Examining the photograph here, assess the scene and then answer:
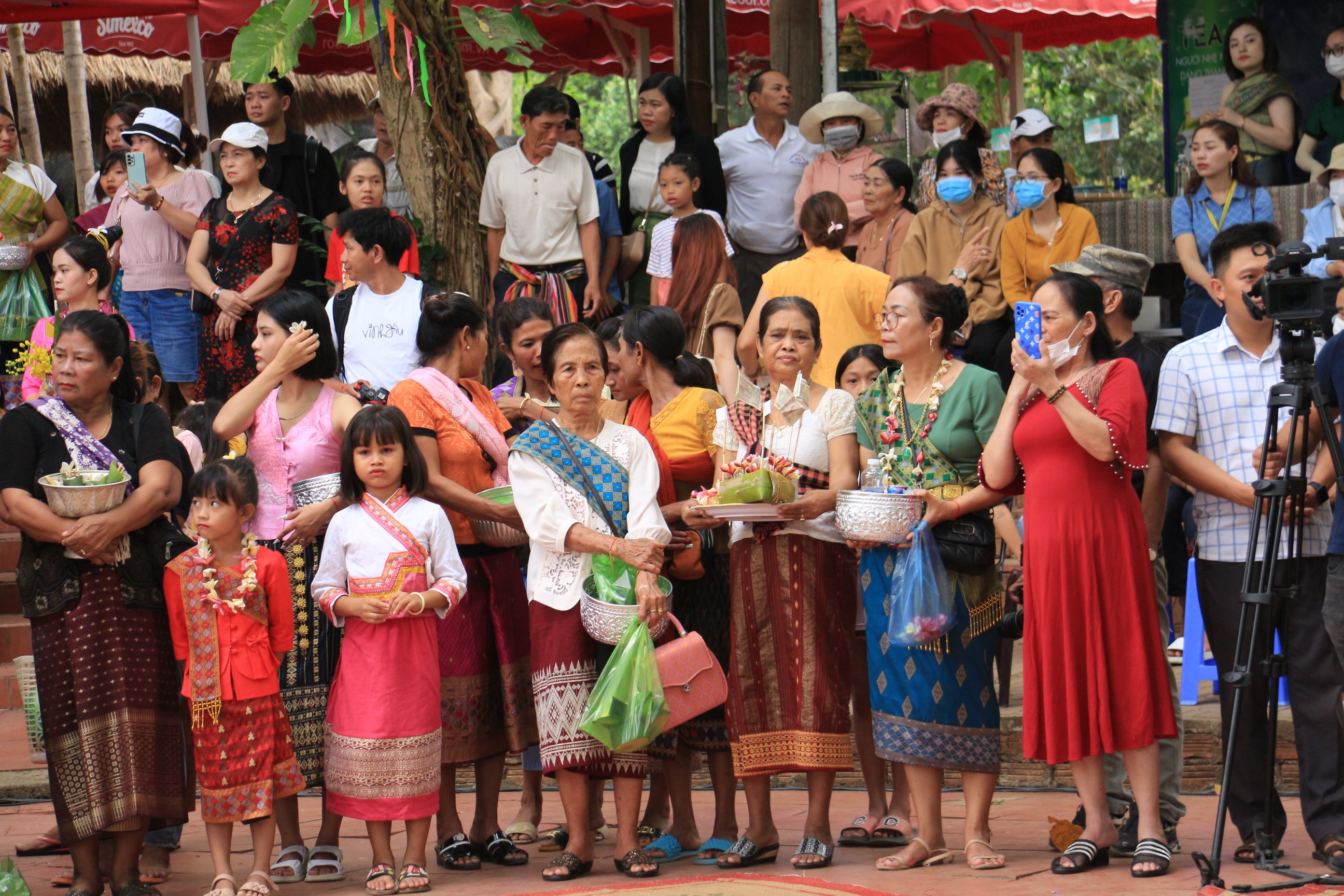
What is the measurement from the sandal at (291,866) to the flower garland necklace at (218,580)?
3.08 ft

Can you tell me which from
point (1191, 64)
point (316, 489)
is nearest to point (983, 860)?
point (316, 489)

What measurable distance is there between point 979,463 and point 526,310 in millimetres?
1803

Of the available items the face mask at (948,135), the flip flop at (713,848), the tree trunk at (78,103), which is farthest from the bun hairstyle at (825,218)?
the tree trunk at (78,103)

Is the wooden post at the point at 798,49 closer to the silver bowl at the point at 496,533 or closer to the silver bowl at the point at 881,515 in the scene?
the silver bowl at the point at 496,533

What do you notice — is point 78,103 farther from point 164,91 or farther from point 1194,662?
point 1194,662

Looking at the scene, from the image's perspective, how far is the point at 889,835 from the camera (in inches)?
208

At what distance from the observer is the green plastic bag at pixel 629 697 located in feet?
15.3

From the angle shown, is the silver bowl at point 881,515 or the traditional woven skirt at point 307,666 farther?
the traditional woven skirt at point 307,666

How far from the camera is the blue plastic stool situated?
6469mm

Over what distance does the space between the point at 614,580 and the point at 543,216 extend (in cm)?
370

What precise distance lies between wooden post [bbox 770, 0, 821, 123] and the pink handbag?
6.11 m

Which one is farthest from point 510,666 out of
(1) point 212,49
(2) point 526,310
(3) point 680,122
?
(1) point 212,49

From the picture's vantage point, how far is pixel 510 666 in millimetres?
5289

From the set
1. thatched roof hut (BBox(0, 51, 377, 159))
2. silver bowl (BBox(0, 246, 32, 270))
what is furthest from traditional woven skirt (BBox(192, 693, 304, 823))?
thatched roof hut (BBox(0, 51, 377, 159))
